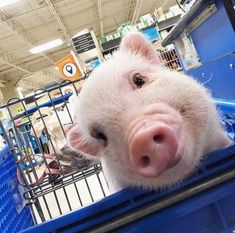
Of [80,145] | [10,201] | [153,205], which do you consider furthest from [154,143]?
[10,201]

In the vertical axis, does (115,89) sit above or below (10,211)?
above

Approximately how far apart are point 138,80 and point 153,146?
15.5 inches

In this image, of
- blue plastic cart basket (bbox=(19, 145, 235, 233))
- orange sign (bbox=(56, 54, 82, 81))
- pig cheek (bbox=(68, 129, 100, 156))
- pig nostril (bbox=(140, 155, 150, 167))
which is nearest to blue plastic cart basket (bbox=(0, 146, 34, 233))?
pig cheek (bbox=(68, 129, 100, 156))

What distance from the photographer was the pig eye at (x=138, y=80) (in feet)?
3.47

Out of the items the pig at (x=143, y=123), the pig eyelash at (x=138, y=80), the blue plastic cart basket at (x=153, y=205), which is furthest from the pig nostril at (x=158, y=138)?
the pig eyelash at (x=138, y=80)

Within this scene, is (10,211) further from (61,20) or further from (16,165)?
(61,20)

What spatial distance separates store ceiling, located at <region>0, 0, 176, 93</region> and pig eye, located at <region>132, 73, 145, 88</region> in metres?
7.83

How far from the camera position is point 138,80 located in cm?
108

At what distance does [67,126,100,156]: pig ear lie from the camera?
127cm

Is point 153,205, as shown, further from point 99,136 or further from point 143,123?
point 99,136

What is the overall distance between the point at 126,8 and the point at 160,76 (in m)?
11.9

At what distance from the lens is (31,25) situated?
10414mm

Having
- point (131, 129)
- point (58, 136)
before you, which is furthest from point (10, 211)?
point (58, 136)

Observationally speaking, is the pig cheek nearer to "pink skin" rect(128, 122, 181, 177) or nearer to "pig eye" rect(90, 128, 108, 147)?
"pig eye" rect(90, 128, 108, 147)
